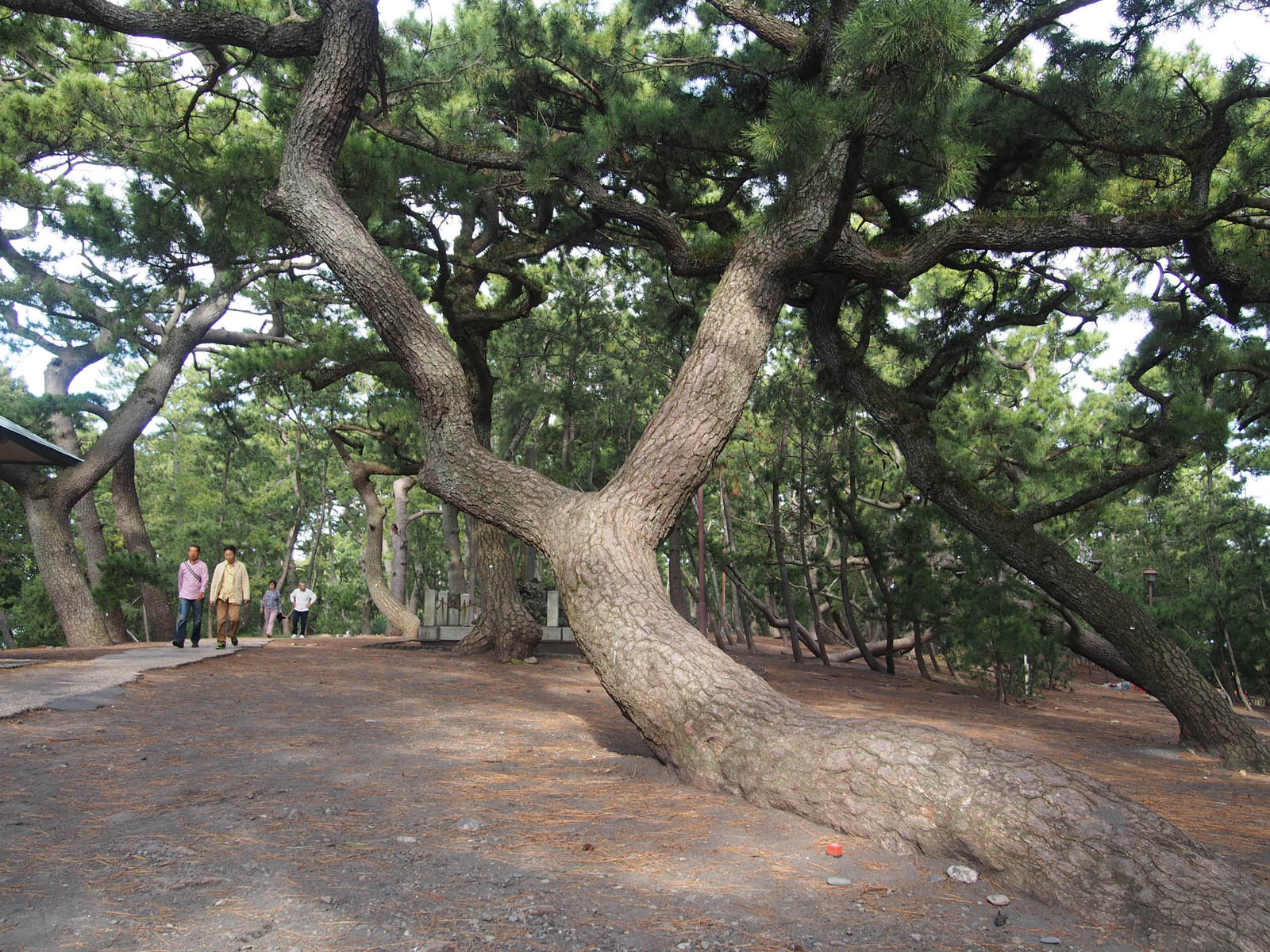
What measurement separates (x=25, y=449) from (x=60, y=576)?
5.19 metres

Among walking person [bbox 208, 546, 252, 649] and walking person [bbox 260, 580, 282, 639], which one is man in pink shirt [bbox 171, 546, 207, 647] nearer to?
walking person [bbox 208, 546, 252, 649]

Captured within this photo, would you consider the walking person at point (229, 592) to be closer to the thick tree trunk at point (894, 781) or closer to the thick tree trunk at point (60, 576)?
the thick tree trunk at point (60, 576)

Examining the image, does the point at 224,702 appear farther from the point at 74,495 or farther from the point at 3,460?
the point at 74,495

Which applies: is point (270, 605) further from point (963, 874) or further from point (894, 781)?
point (963, 874)

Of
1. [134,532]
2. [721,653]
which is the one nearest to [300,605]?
[134,532]


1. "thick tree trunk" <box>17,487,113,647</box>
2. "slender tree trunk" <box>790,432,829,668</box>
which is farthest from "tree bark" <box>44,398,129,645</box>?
"slender tree trunk" <box>790,432,829,668</box>

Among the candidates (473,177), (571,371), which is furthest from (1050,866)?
(571,371)

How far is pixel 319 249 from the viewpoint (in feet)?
18.8

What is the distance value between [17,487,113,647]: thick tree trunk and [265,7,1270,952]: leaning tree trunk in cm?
1029

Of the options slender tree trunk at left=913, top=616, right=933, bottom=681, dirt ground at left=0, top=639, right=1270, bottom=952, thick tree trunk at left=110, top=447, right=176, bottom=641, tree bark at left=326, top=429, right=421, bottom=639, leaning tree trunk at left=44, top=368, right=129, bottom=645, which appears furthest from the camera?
tree bark at left=326, top=429, right=421, bottom=639

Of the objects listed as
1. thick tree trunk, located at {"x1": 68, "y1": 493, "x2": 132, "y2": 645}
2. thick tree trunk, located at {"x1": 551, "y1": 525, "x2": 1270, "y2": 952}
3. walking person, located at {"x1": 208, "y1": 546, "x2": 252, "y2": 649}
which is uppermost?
thick tree trunk, located at {"x1": 68, "y1": 493, "x2": 132, "y2": 645}

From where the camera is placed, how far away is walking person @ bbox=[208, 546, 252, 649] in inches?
415

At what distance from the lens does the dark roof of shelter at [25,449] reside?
848 centimetres

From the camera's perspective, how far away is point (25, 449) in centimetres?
888
